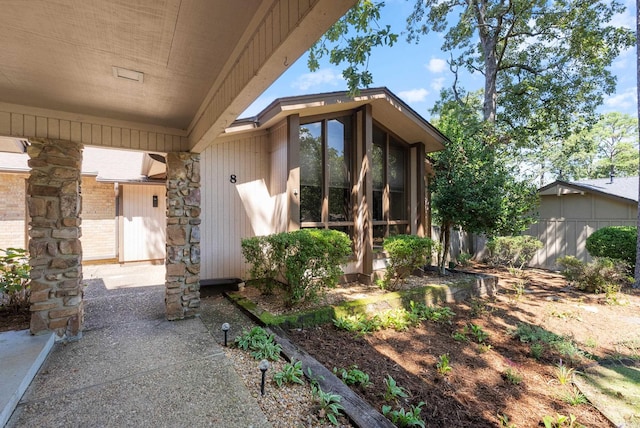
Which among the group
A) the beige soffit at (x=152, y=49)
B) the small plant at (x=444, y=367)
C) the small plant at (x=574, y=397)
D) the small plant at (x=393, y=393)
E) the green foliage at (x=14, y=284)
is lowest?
the small plant at (x=574, y=397)

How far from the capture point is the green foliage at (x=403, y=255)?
18.6 ft

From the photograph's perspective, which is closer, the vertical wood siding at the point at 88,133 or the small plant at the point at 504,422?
the small plant at the point at 504,422

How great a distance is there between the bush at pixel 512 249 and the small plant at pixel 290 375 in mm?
8624

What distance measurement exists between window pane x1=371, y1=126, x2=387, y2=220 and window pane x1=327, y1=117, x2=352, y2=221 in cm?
94

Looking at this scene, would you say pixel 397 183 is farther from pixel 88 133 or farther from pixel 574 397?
pixel 88 133

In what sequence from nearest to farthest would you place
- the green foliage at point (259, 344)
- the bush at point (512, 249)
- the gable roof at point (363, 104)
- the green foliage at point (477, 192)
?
the green foliage at point (259, 344), the gable roof at point (363, 104), the green foliage at point (477, 192), the bush at point (512, 249)

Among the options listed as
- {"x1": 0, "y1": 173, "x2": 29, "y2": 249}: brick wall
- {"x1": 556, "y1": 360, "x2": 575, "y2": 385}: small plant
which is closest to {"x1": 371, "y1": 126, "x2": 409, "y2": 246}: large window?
{"x1": 556, "y1": 360, "x2": 575, "y2": 385}: small plant

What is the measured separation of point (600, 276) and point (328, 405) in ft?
25.7

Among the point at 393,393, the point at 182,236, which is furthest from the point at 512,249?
the point at 182,236

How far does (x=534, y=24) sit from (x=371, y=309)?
1301cm

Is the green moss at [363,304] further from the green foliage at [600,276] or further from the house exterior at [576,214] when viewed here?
the house exterior at [576,214]

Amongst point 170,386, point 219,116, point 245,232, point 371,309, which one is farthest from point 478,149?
point 170,386

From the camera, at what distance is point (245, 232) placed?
5848mm

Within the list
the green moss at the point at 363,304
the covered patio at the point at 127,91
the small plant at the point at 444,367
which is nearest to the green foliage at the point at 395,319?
the green moss at the point at 363,304
